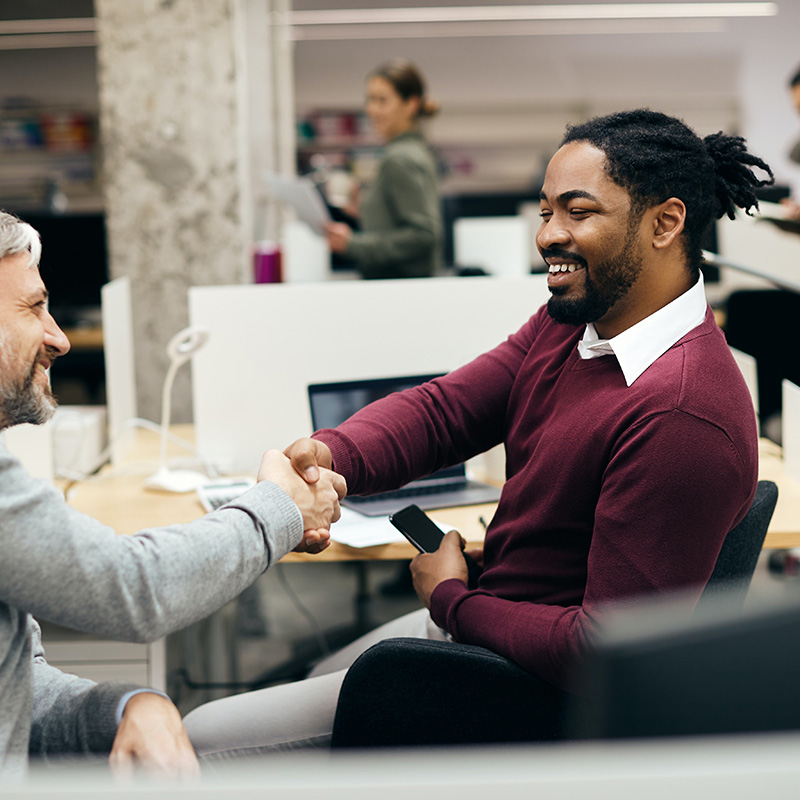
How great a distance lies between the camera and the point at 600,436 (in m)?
1.17

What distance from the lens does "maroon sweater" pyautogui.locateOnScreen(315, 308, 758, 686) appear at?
42.7 inches

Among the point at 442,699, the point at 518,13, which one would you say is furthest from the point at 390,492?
the point at 518,13

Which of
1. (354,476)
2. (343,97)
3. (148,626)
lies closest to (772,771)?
(148,626)

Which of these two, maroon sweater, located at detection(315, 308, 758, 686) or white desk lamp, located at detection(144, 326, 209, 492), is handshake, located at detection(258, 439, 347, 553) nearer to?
maroon sweater, located at detection(315, 308, 758, 686)

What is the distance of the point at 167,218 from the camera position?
3.17 meters

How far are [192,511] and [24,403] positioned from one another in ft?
2.80

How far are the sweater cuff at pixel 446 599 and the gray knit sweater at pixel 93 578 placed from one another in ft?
1.12

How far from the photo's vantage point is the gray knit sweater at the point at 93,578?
86cm

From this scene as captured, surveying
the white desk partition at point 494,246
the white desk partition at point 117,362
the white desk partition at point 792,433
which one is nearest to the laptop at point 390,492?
the white desk partition at point 117,362

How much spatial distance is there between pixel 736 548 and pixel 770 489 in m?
0.17

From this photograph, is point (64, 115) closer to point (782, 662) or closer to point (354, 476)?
point (354, 476)

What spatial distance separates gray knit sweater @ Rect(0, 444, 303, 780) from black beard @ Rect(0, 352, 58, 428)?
188 millimetres

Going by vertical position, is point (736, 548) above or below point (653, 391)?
below

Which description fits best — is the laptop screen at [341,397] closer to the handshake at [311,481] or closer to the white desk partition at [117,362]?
the handshake at [311,481]
